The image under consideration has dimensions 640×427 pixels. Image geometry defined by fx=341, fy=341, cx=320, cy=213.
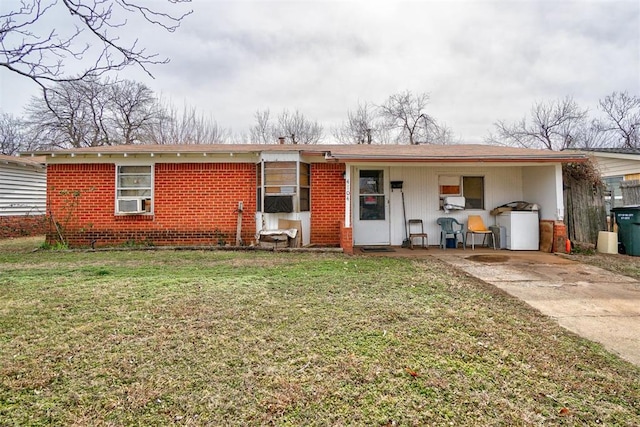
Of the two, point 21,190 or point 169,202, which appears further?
point 21,190

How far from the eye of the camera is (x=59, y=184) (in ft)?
29.3

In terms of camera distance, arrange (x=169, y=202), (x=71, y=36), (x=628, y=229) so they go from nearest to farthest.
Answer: (x=71, y=36) → (x=628, y=229) → (x=169, y=202)

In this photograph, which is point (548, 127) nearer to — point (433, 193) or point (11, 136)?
point (433, 193)

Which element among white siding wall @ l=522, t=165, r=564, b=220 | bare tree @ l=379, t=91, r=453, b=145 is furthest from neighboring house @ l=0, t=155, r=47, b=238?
bare tree @ l=379, t=91, r=453, b=145

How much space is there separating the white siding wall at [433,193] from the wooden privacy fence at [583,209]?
1.16 m

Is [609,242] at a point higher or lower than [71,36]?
lower

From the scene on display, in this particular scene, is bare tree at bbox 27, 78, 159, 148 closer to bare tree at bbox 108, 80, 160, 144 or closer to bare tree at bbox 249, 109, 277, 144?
bare tree at bbox 108, 80, 160, 144

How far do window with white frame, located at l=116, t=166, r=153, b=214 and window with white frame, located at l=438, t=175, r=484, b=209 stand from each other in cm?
793

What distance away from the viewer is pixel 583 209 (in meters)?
8.59

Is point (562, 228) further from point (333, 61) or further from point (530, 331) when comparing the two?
point (333, 61)

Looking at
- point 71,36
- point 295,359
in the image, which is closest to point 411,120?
point 71,36

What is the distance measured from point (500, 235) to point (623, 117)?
83.2 ft

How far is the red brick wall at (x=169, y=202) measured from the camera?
8.96m

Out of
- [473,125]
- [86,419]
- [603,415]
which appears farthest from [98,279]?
[473,125]
